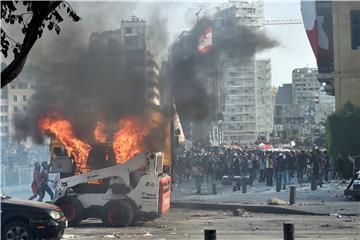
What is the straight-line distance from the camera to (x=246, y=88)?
15150 centimetres

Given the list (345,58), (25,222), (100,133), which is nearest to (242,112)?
(345,58)

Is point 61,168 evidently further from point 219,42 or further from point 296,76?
point 296,76

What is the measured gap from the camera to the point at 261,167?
99.4 ft

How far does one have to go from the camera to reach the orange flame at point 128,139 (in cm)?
1720

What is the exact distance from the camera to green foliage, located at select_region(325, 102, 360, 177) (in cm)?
2966

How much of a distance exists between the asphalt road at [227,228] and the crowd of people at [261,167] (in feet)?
25.6

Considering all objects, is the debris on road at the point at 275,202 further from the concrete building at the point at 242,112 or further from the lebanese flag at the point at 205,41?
the concrete building at the point at 242,112

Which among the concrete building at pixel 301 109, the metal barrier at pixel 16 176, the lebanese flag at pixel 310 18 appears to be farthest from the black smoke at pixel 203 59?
the concrete building at pixel 301 109

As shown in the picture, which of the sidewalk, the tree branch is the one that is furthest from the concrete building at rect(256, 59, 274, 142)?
the tree branch

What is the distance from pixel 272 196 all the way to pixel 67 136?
27.2 feet

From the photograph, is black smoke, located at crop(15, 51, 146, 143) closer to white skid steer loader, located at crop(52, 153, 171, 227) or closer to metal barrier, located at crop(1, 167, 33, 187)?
white skid steer loader, located at crop(52, 153, 171, 227)

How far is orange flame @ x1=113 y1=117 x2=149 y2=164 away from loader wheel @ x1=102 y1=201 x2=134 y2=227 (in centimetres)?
132

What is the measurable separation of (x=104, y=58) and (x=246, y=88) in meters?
132

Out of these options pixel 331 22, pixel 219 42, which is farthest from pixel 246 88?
pixel 219 42
